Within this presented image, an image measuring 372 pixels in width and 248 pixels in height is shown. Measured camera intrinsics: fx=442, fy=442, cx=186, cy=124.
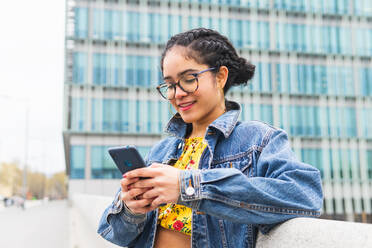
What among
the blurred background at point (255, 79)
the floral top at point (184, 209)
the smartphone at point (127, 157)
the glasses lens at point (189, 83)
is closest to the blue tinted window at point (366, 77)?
the blurred background at point (255, 79)

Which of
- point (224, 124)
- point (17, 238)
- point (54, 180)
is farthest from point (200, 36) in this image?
point (54, 180)

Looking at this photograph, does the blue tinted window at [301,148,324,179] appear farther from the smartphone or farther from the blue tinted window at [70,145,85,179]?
the smartphone

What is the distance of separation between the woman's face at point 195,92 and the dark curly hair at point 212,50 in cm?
4

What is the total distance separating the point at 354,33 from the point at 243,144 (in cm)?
3771

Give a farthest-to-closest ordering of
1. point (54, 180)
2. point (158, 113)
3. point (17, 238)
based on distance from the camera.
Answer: point (54, 180) < point (158, 113) < point (17, 238)

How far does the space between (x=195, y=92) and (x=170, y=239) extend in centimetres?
69

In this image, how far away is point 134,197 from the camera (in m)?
1.84

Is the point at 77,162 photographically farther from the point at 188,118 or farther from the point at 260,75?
the point at 188,118

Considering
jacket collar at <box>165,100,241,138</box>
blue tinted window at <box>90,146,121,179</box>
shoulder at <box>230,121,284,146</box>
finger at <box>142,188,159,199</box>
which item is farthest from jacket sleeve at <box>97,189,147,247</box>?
blue tinted window at <box>90,146,121,179</box>

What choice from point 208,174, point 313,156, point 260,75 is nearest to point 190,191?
point 208,174

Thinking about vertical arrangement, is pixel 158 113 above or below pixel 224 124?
above

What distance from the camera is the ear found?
218 centimetres

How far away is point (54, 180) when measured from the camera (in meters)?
116

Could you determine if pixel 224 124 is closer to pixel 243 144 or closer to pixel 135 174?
pixel 243 144
